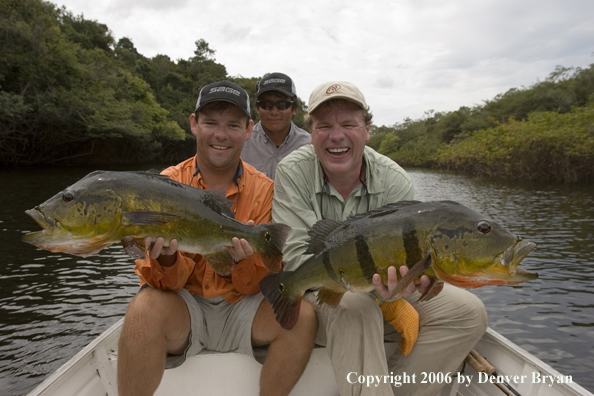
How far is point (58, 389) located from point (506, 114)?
2541 inches

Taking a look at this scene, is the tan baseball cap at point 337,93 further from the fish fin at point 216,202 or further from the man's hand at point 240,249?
the man's hand at point 240,249

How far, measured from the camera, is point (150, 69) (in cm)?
5544

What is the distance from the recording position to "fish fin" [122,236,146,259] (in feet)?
8.71

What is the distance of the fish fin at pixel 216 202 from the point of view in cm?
295

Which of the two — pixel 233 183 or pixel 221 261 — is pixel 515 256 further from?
pixel 233 183

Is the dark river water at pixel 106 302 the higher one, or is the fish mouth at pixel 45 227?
the fish mouth at pixel 45 227

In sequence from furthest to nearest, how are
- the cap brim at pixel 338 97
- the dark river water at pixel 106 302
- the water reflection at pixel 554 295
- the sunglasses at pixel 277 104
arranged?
1. the water reflection at pixel 554 295
2. the dark river water at pixel 106 302
3. the sunglasses at pixel 277 104
4. the cap brim at pixel 338 97

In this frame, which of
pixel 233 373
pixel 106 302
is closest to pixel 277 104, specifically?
pixel 233 373

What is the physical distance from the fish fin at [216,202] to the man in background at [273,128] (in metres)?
3.03

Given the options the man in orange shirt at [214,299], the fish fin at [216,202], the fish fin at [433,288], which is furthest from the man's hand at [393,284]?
the fish fin at [216,202]

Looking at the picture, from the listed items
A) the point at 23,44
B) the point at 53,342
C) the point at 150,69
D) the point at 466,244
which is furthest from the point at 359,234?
the point at 150,69

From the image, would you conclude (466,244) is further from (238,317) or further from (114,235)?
(114,235)

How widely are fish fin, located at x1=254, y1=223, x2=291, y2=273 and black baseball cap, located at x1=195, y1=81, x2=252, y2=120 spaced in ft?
4.18

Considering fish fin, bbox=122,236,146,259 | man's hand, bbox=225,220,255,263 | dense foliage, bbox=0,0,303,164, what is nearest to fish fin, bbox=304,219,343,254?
man's hand, bbox=225,220,255,263
